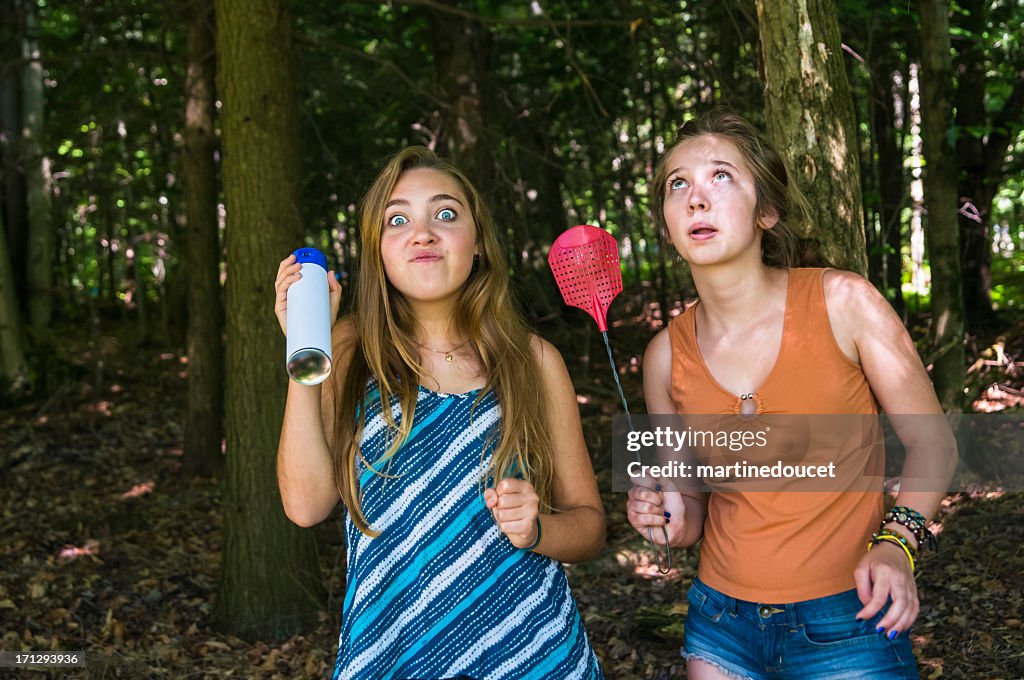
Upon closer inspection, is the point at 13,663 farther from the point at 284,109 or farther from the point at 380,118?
the point at 380,118

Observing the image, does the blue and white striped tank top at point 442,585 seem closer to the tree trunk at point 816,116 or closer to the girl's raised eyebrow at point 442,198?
the girl's raised eyebrow at point 442,198

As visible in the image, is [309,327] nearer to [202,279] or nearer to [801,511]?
[801,511]

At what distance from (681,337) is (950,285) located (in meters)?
4.15

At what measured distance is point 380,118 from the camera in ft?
31.7

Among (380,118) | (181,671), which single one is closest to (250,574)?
(181,671)

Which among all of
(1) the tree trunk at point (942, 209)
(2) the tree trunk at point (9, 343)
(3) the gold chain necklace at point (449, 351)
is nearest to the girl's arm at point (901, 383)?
(3) the gold chain necklace at point (449, 351)

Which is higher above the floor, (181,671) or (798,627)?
(798,627)

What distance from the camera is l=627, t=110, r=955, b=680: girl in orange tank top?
1.87 m

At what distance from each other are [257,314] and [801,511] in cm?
309

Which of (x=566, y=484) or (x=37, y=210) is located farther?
(x=37, y=210)

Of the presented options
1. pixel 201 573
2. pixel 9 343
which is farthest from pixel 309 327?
pixel 9 343

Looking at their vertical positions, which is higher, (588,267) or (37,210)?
(37,210)

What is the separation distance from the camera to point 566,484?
2.17 m

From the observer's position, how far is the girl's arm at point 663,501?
199 centimetres
